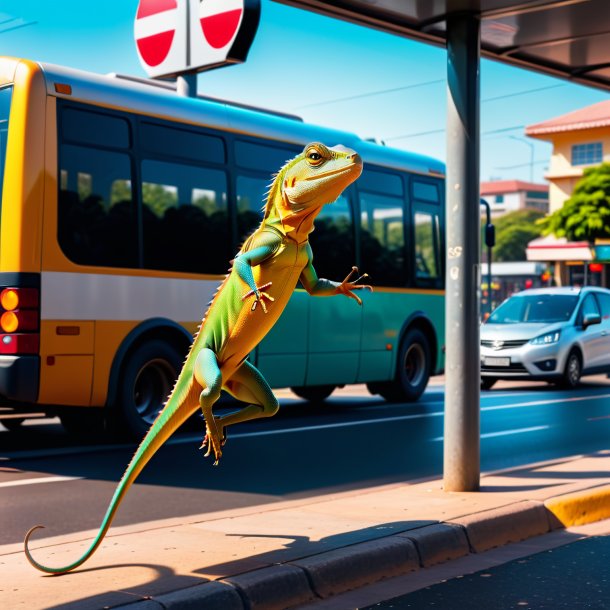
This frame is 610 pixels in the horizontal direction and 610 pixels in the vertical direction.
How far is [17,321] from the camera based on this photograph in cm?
1016

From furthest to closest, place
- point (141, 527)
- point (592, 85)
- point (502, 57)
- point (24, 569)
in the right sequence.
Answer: point (592, 85) → point (502, 57) → point (141, 527) → point (24, 569)

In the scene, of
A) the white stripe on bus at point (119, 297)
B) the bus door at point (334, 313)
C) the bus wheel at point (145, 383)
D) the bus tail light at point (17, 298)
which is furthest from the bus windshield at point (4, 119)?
the bus door at point (334, 313)

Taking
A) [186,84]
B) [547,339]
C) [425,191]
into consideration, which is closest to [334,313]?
[425,191]

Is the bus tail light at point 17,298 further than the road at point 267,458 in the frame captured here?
Yes

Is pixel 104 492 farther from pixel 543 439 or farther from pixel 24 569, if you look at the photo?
pixel 543 439

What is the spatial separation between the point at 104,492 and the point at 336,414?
6.61 meters

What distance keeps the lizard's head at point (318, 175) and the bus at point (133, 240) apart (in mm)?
5729

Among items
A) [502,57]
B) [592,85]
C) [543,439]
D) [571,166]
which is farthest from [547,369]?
[571,166]

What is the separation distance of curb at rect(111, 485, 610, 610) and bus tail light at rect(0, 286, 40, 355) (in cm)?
510

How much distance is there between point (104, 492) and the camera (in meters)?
8.77

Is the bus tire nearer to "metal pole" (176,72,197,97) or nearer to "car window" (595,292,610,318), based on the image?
"metal pole" (176,72,197,97)

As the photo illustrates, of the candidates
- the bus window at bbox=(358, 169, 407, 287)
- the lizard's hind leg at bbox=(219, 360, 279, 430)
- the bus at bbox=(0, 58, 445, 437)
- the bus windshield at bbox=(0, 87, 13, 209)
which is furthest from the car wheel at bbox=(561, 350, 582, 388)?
the lizard's hind leg at bbox=(219, 360, 279, 430)

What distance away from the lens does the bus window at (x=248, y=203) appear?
13.0 metres

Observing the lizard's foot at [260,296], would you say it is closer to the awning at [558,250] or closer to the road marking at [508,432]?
the road marking at [508,432]
